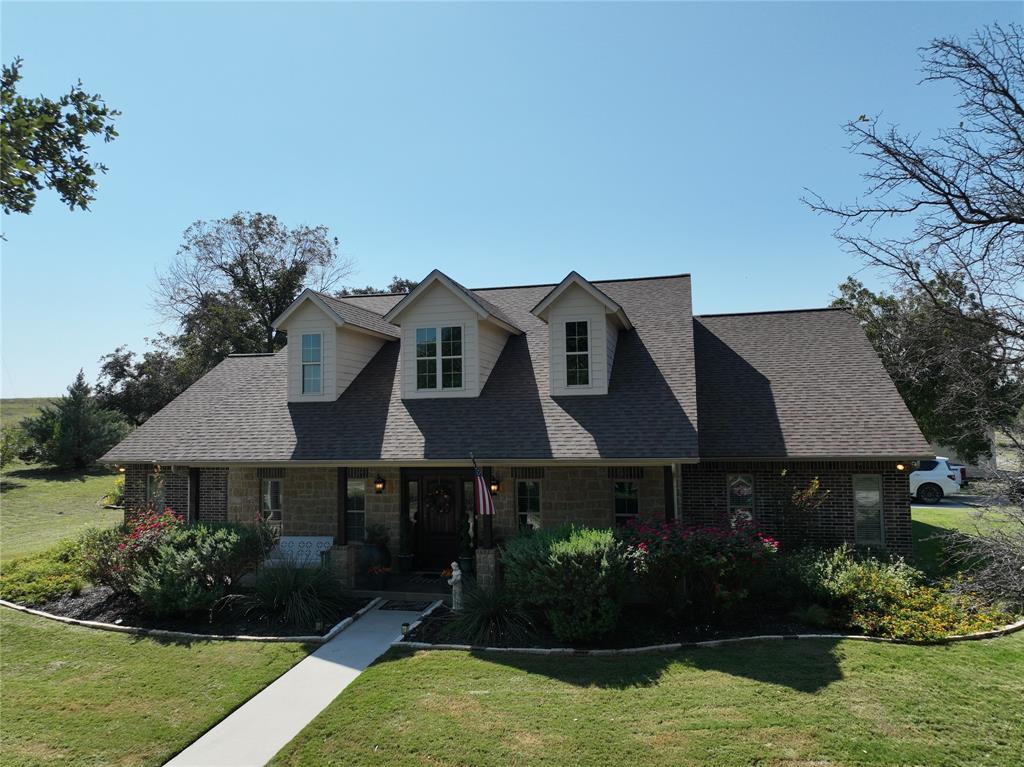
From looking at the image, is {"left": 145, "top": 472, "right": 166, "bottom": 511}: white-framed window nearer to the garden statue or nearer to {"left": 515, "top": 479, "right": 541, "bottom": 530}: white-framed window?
the garden statue

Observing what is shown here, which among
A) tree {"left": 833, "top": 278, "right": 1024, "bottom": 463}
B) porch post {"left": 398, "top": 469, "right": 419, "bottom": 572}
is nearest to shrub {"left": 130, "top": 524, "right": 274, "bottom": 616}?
porch post {"left": 398, "top": 469, "right": 419, "bottom": 572}

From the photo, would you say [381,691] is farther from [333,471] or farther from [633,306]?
[633,306]

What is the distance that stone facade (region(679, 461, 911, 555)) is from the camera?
529 inches

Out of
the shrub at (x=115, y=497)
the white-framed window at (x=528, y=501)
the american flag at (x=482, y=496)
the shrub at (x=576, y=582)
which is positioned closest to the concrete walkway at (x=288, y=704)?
the american flag at (x=482, y=496)

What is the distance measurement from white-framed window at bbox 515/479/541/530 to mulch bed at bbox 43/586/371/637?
3.85m

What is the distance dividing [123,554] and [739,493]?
525 inches

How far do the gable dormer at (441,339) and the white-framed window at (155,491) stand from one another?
755cm

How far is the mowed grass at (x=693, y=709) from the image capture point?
6.79m

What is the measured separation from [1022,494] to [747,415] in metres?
6.83

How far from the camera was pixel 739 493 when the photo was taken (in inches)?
565

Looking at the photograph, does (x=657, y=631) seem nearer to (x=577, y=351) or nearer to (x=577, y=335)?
(x=577, y=351)

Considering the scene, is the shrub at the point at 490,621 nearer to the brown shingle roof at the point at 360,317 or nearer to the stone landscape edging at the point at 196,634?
the stone landscape edging at the point at 196,634

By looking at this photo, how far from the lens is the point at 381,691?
8.61 metres

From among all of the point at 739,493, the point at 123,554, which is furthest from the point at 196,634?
the point at 739,493
